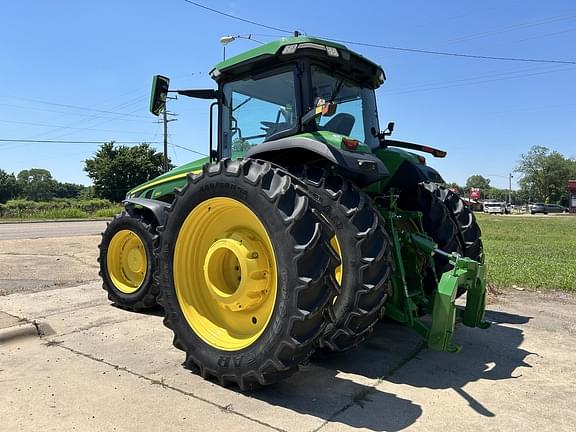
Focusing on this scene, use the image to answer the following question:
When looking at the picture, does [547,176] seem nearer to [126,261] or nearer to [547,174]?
[547,174]

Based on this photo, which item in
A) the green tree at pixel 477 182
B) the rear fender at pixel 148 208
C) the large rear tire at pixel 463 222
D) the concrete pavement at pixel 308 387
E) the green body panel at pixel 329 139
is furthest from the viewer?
the green tree at pixel 477 182

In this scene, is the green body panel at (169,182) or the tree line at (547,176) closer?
the green body panel at (169,182)

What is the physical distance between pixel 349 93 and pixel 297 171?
A: 1337 mm

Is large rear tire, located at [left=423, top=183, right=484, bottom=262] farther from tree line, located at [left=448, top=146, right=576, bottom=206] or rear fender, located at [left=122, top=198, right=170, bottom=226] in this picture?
tree line, located at [left=448, top=146, right=576, bottom=206]

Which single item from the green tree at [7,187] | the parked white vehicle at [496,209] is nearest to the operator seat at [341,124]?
the parked white vehicle at [496,209]

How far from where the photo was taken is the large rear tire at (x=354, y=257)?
133 inches

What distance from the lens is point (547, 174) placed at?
90.0 meters

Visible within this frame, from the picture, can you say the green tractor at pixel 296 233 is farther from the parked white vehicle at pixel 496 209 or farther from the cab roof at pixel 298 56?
the parked white vehicle at pixel 496 209

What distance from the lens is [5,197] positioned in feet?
251

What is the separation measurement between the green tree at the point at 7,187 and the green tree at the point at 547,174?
9362 centimetres

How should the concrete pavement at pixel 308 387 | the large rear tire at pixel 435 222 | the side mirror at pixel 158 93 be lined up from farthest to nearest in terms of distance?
the side mirror at pixel 158 93
the large rear tire at pixel 435 222
the concrete pavement at pixel 308 387

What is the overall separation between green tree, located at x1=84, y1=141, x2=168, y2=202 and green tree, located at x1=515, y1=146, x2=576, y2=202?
73076mm

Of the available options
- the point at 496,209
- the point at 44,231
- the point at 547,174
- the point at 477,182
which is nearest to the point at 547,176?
the point at 547,174

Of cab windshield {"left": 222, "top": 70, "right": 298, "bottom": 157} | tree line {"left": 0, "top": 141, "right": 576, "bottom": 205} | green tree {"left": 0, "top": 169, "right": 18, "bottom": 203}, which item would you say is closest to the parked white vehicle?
tree line {"left": 0, "top": 141, "right": 576, "bottom": 205}
